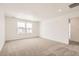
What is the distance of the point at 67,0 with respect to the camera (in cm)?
80

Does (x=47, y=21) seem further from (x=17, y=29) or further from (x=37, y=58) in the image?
(x=37, y=58)

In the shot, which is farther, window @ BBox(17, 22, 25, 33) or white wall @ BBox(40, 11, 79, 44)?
window @ BBox(17, 22, 25, 33)

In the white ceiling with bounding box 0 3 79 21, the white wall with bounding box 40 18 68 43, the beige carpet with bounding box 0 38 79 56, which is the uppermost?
the white ceiling with bounding box 0 3 79 21

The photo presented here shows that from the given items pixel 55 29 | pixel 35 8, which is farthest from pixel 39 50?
pixel 55 29

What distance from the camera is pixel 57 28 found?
5141 millimetres

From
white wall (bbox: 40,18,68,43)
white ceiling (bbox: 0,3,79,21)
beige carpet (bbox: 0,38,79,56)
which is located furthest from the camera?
white wall (bbox: 40,18,68,43)

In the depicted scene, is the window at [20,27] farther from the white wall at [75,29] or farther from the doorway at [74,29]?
the white wall at [75,29]

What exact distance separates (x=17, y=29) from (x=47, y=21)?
7.74 feet

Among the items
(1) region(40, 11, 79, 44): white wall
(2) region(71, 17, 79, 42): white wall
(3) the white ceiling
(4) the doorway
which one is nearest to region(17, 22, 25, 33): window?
(3) the white ceiling

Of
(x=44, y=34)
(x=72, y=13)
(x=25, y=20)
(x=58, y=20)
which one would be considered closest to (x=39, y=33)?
(x=44, y=34)

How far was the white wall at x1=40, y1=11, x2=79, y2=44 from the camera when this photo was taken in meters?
4.40

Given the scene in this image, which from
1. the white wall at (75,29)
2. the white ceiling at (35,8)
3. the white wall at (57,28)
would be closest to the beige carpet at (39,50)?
the white wall at (57,28)

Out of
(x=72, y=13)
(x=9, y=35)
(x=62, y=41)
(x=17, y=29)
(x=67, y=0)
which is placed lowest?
(x=62, y=41)

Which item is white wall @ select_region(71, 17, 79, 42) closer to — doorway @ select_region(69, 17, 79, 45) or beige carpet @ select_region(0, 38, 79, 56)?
doorway @ select_region(69, 17, 79, 45)
